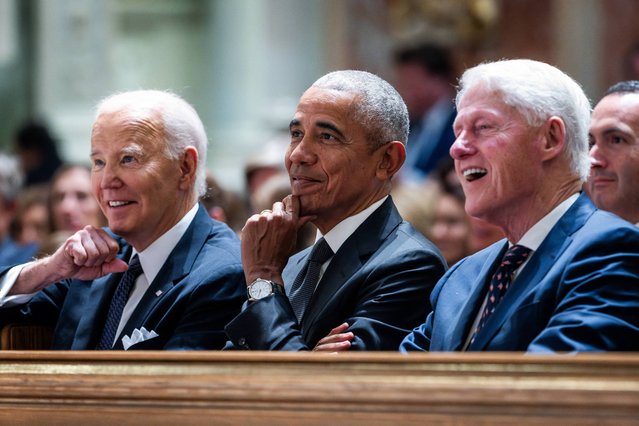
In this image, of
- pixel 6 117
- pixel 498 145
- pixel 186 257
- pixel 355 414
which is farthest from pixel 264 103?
pixel 355 414

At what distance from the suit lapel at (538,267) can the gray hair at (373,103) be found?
0.71m

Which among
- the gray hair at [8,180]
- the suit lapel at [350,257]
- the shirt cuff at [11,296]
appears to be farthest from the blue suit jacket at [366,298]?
the gray hair at [8,180]

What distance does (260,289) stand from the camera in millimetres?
3182

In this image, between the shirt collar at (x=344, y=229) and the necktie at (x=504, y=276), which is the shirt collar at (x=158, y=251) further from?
the necktie at (x=504, y=276)

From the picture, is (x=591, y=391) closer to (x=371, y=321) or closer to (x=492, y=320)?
(x=492, y=320)

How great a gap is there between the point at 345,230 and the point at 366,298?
273 mm

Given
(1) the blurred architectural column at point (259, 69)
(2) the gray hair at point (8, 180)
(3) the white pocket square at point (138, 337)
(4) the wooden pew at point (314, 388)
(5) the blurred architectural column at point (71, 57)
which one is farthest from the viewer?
(5) the blurred architectural column at point (71, 57)

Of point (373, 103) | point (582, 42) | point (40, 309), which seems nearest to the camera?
point (373, 103)

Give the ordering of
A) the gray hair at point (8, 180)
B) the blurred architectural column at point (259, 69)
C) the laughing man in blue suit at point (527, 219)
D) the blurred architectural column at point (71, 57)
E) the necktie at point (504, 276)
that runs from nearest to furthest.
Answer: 1. the laughing man in blue suit at point (527, 219)
2. the necktie at point (504, 276)
3. the gray hair at point (8, 180)
4. the blurred architectural column at point (259, 69)
5. the blurred architectural column at point (71, 57)

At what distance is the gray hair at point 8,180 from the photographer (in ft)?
22.5

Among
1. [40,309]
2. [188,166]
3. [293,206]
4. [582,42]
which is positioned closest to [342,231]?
[293,206]

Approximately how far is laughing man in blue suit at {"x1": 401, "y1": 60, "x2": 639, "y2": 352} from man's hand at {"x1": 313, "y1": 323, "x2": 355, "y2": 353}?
0.55ft

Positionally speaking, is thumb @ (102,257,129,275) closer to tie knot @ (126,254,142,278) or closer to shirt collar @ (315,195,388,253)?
tie knot @ (126,254,142,278)

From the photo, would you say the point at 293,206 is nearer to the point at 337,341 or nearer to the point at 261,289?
the point at 261,289
